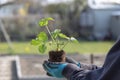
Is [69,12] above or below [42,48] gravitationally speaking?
above

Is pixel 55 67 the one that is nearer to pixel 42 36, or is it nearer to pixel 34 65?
pixel 42 36

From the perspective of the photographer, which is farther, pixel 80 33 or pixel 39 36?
pixel 80 33

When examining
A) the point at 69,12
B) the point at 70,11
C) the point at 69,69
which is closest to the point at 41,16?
the point at 69,12

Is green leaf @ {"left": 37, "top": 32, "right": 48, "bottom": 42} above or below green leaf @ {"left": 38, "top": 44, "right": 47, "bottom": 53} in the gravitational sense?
above

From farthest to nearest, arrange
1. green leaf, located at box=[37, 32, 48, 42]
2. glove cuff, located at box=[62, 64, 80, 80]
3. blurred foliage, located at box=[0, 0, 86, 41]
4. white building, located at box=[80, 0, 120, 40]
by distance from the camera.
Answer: white building, located at box=[80, 0, 120, 40] < blurred foliage, located at box=[0, 0, 86, 41] < green leaf, located at box=[37, 32, 48, 42] < glove cuff, located at box=[62, 64, 80, 80]

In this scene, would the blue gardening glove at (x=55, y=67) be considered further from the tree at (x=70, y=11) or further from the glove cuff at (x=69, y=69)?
the tree at (x=70, y=11)

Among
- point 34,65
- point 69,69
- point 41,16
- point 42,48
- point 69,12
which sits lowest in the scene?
point 34,65

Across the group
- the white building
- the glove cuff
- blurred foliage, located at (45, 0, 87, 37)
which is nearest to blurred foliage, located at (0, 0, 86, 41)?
blurred foliage, located at (45, 0, 87, 37)

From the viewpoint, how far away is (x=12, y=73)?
381 inches

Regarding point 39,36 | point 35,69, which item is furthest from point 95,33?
point 39,36

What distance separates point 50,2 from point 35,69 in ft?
56.3

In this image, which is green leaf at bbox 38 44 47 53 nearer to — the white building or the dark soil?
the dark soil

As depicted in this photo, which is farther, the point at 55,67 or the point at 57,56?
the point at 57,56

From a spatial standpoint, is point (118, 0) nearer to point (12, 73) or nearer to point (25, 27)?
point (12, 73)
